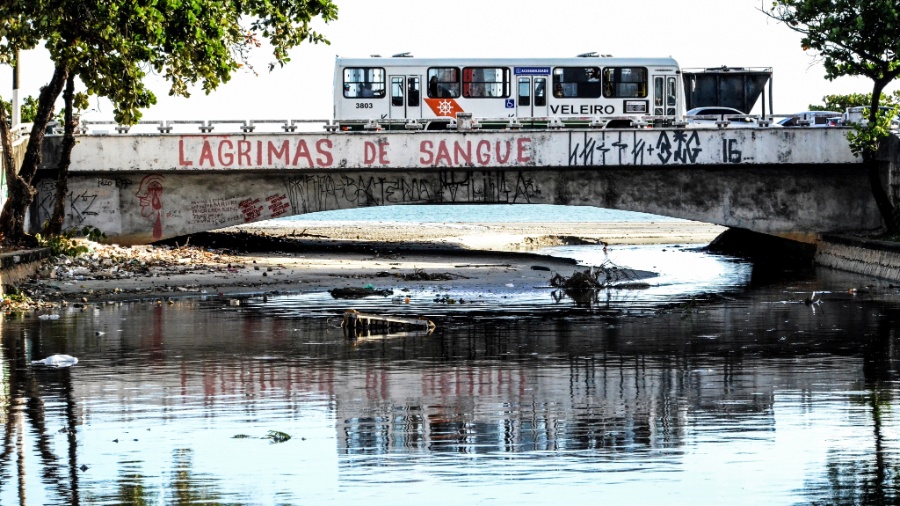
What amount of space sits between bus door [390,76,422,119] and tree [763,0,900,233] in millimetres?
11532

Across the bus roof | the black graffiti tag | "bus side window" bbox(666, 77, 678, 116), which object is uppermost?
the bus roof

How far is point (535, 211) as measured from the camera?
120m

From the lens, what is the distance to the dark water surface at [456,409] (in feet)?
34.7

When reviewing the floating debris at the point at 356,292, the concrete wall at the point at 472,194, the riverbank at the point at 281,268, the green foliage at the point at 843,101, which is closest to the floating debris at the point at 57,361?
the riverbank at the point at 281,268

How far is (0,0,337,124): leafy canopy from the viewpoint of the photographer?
85.4ft

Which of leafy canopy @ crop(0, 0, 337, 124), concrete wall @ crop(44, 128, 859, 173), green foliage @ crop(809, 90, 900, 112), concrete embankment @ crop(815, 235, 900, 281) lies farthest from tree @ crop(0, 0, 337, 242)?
green foliage @ crop(809, 90, 900, 112)

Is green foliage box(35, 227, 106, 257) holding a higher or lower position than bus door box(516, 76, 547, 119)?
lower

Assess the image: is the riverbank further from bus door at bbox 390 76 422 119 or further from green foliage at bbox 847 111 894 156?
green foliage at bbox 847 111 894 156

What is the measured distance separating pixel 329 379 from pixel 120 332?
665 cm

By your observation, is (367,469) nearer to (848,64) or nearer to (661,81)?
(848,64)

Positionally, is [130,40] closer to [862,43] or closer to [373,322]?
[373,322]

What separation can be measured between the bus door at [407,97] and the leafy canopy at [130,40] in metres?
10.2

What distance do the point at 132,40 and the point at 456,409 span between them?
16.7m

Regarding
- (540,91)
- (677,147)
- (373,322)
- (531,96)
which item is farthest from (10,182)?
(677,147)
